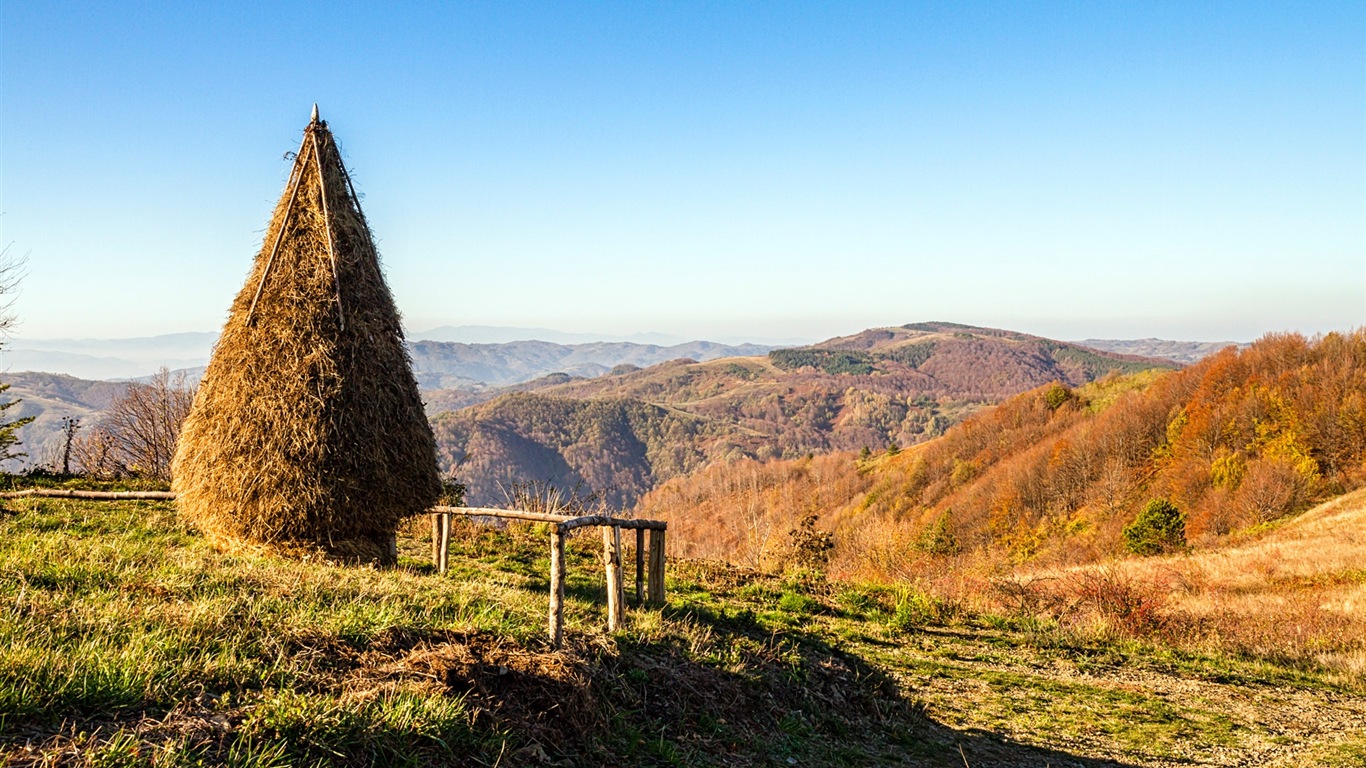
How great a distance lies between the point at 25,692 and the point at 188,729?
798 mm

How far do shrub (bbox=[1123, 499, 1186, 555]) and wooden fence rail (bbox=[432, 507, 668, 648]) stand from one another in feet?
116

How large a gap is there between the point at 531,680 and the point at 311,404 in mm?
5581

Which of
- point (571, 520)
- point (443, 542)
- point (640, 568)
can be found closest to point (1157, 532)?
point (640, 568)

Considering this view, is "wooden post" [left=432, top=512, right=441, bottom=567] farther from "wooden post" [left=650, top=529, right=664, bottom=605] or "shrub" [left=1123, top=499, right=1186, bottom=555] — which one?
"shrub" [left=1123, top=499, right=1186, bottom=555]

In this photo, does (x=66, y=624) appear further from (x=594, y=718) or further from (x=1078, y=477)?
(x=1078, y=477)

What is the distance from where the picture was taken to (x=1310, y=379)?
67375 mm

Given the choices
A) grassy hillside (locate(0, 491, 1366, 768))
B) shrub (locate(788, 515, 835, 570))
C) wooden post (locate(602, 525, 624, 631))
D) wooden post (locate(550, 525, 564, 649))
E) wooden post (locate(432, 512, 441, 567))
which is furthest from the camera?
shrub (locate(788, 515, 835, 570))

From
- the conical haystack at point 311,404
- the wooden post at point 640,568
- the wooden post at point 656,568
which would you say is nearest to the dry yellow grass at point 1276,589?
the wooden post at point 656,568

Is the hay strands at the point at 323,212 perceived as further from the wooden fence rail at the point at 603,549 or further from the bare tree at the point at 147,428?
the bare tree at the point at 147,428

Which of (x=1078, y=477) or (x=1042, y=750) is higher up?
(x=1042, y=750)

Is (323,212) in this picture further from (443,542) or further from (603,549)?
(603,549)

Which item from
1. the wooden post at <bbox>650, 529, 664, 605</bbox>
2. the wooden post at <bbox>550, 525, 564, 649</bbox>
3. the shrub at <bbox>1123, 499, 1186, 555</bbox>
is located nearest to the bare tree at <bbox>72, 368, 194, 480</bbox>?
the wooden post at <bbox>650, 529, 664, 605</bbox>

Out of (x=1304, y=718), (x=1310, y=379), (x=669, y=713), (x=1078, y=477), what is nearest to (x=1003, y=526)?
(x=1078, y=477)

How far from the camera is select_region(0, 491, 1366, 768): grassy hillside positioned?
4145mm
